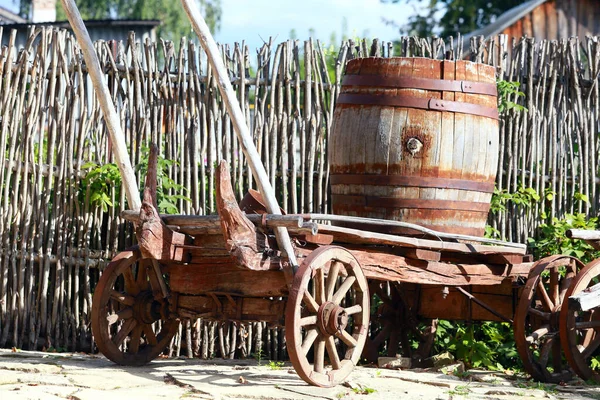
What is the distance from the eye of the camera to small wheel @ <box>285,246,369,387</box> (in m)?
4.23

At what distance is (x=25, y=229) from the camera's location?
20.1 feet

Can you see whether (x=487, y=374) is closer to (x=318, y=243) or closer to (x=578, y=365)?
(x=578, y=365)

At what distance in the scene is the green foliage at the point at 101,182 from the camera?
603cm

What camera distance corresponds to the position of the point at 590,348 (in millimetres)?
5297

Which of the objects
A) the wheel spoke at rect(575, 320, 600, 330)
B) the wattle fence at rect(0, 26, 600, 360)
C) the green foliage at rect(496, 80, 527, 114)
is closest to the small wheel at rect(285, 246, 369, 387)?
the wheel spoke at rect(575, 320, 600, 330)

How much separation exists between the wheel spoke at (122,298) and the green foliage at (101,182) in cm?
110

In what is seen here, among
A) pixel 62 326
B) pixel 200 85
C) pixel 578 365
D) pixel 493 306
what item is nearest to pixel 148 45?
pixel 200 85

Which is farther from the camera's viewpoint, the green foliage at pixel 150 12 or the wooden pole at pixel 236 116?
the green foliage at pixel 150 12

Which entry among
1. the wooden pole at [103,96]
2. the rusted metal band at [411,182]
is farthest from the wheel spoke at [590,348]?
the wooden pole at [103,96]

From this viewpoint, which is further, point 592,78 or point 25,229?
point 592,78

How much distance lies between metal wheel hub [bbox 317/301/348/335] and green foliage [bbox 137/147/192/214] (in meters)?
1.85

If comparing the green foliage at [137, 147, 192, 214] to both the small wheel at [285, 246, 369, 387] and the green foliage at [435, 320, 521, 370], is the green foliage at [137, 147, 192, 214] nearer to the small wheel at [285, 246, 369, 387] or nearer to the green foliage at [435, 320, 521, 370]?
the small wheel at [285, 246, 369, 387]

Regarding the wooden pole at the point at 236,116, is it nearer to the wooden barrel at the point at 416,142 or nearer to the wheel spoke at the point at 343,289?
the wheel spoke at the point at 343,289

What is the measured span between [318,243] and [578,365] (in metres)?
1.73
